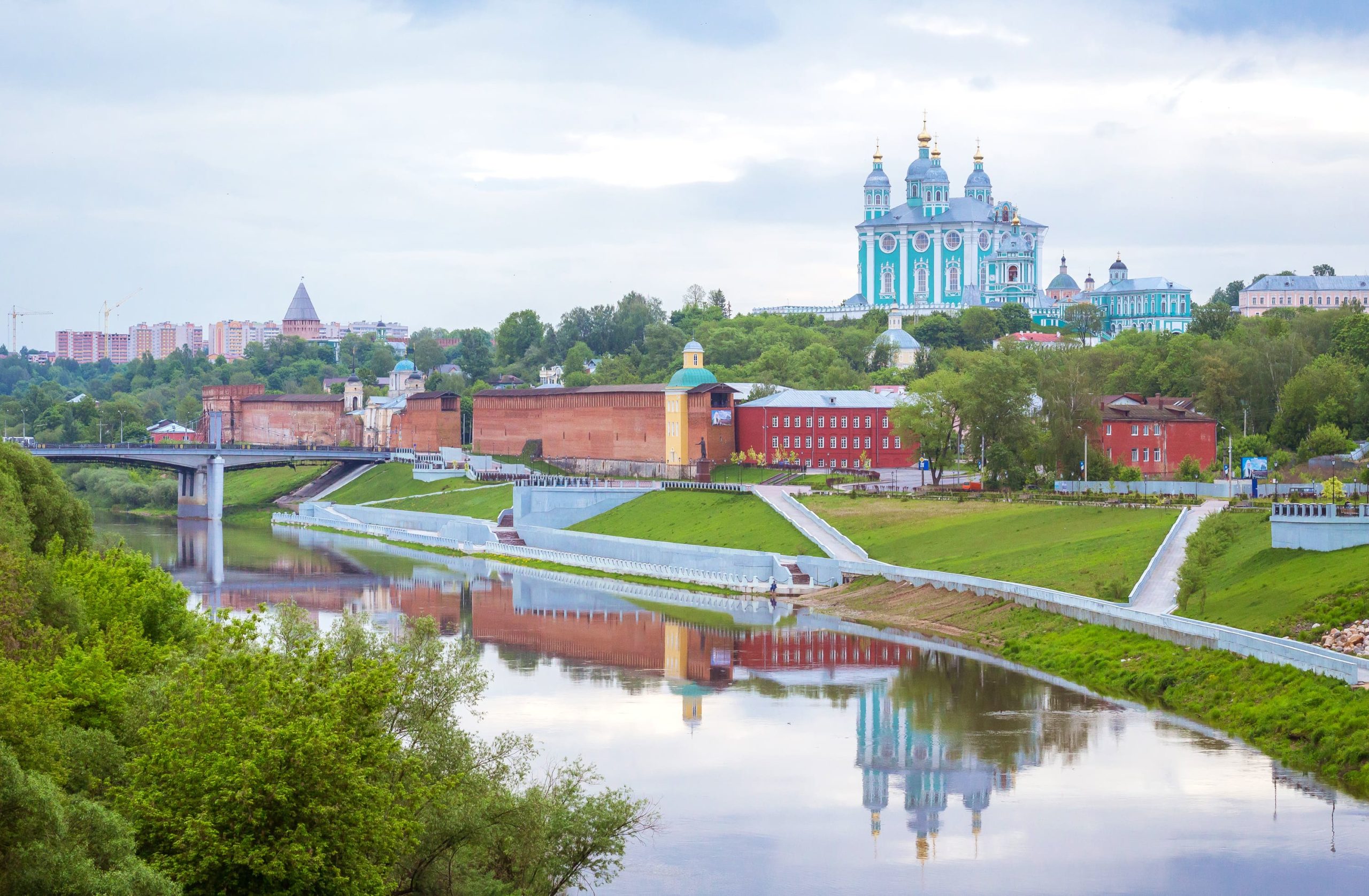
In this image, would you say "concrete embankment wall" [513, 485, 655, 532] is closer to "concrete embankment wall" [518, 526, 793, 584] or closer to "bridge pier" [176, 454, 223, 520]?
"concrete embankment wall" [518, 526, 793, 584]

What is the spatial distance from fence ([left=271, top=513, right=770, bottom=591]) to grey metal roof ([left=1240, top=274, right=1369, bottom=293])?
325 ft

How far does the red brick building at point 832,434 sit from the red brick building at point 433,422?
121 feet

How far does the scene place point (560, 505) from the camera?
263 ft

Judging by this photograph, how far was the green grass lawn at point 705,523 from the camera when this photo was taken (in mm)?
65062

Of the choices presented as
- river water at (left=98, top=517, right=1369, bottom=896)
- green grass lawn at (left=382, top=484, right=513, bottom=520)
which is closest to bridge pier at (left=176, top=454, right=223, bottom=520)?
green grass lawn at (left=382, top=484, right=513, bottom=520)

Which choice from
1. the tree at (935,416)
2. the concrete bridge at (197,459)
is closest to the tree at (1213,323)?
the tree at (935,416)

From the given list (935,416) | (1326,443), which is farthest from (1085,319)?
(1326,443)

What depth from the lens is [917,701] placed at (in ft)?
126

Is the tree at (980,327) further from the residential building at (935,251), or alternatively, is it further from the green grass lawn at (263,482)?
the green grass lawn at (263,482)

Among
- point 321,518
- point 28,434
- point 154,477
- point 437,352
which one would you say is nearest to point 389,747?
point 321,518

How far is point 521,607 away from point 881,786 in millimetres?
27972

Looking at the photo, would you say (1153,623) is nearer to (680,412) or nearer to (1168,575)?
(1168,575)

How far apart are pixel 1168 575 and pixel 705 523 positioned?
1111 inches

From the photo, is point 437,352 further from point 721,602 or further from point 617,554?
point 721,602
